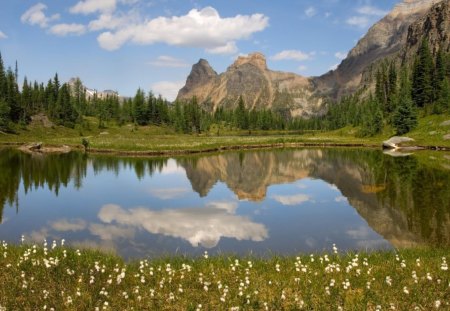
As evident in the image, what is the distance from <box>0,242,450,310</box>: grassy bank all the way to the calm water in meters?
5.18

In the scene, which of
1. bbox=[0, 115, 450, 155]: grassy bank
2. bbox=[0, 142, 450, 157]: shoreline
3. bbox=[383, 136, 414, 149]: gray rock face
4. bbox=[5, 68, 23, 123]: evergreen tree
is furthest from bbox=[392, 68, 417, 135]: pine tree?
bbox=[5, 68, 23, 123]: evergreen tree

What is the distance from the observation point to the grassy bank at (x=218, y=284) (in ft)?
34.1

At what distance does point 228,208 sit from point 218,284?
1685 centimetres

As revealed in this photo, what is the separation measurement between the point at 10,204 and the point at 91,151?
52.9 m

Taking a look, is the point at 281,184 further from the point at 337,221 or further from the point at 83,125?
the point at 83,125

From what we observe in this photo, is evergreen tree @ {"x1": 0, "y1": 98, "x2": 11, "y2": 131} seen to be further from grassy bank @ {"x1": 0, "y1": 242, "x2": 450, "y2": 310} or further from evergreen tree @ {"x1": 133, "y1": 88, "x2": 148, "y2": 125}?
grassy bank @ {"x1": 0, "y1": 242, "x2": 450, "y2": 310}

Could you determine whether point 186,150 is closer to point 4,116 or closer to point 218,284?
point 4,116

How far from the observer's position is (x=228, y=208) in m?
28.2

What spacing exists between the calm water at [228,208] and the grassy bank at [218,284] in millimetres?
5185

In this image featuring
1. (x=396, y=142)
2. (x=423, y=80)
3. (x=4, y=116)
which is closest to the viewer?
(x=396, y=142)

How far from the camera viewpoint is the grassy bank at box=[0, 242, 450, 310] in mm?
10391

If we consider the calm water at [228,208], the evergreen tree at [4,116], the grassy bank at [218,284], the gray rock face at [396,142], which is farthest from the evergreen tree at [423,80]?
the evergreen tree at [4,116]

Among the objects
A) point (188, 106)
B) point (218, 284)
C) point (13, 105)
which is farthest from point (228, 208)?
point (188, 106)

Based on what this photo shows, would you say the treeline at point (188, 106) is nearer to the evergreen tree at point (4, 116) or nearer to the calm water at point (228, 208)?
the evergreen tree at point (4, 116)
